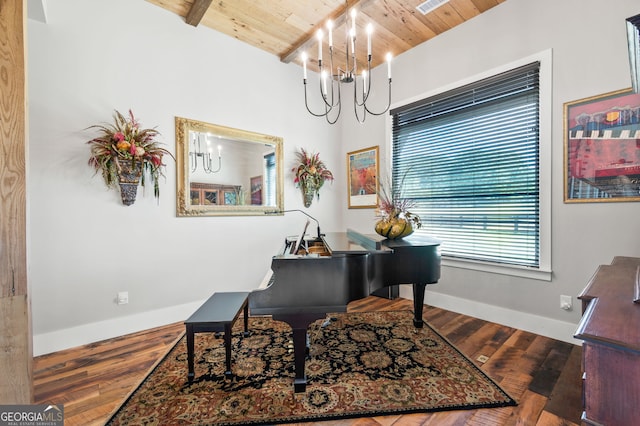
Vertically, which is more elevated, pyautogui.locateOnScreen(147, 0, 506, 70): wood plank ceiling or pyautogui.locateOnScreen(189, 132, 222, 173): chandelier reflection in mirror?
pyautogui.locateOnScreen(147, 0, 506, 70): wood plank ceiling

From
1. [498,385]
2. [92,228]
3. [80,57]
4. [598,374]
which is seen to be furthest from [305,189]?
[598,374]

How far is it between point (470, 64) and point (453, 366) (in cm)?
292

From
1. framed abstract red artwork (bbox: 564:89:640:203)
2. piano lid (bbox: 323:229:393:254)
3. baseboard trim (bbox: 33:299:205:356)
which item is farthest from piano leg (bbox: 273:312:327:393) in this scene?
framed abstract red artwork (bbox: 564:89:640:203)

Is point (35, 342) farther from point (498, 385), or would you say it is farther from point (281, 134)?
point (498, 385)

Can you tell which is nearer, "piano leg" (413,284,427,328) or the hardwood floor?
the hardwood floor

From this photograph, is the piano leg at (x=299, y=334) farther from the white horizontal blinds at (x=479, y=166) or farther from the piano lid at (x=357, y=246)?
the white horizontal blinds at (x=479, y=166)

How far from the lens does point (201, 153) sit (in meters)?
3.01

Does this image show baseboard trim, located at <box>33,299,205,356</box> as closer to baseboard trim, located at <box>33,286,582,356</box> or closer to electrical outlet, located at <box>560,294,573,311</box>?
baseboard trim, located at <box>33,286,582,356</box>

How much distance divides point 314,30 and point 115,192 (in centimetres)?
268

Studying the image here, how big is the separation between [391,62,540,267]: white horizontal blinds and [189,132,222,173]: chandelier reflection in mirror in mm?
2380

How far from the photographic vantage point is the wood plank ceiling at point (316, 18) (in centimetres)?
267

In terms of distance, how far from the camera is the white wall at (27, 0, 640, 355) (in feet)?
7.22

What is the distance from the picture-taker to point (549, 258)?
2.42m

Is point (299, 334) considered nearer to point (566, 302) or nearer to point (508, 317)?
point (508, 317)
